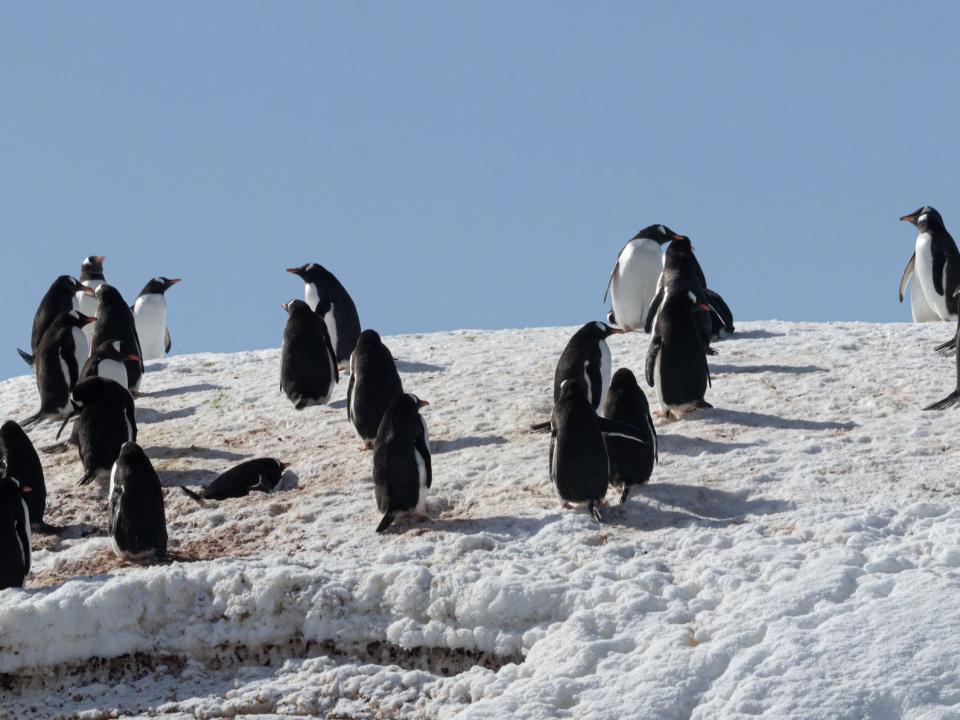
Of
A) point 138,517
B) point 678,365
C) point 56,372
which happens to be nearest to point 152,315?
point 56,372

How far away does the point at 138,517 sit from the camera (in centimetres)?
913

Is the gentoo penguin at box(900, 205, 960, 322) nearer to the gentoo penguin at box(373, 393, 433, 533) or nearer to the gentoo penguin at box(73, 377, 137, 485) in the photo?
the gentoo penguin at box(373, 393, 433, 533)

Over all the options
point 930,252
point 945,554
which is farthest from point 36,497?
point 930,252

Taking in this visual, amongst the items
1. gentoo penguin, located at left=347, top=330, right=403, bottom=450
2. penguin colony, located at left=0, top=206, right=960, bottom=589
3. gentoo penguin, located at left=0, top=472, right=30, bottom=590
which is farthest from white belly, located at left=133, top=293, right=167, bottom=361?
gentoo penguin, located at left=0, top=472, right=30, bottom=590

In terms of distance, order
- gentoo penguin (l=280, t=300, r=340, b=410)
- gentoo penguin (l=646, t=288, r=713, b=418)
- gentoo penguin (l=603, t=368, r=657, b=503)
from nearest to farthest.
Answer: gentoo penguin (l=603, t=368, r=657, b=503)
gentoo penguin (l=646, t=288, r=713, b=418)
gentoo penguin (l=280, t=300, r=340, b=410)

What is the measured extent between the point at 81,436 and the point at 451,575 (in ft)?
14.5

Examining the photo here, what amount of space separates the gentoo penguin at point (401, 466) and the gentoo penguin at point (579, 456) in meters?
0.85

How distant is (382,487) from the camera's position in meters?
9.42

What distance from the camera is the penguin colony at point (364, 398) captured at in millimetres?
9242

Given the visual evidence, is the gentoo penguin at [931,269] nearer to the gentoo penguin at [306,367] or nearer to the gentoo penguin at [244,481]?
the gentoo penguin at [306,367]

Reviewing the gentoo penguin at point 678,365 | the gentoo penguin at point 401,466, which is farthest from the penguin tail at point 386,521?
the gentoo penguin at point 678,365

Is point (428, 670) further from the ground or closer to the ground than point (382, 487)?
closer to the ground

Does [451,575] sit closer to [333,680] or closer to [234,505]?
[333,680]

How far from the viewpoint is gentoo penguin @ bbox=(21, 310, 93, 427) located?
14.0 metres
